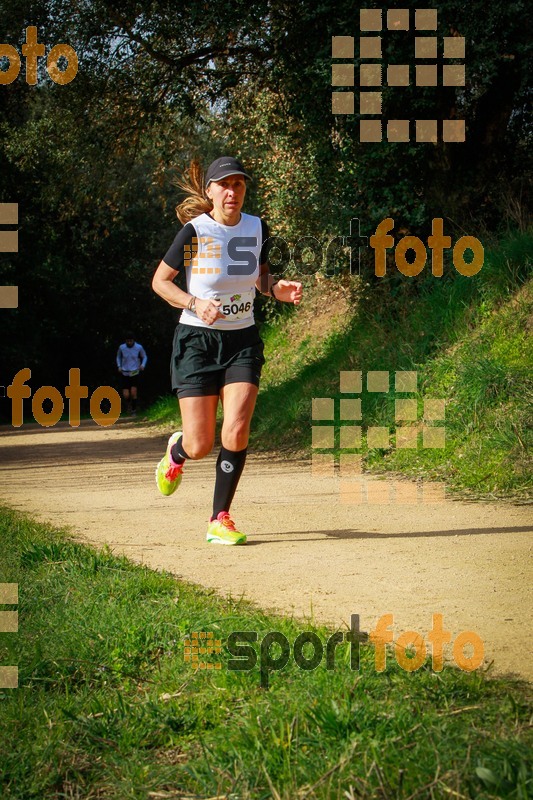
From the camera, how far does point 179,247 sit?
606cm

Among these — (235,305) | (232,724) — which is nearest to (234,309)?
(235,305)

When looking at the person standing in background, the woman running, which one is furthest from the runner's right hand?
the person standing in background

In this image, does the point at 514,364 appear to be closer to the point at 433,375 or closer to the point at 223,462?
the point at 433,375

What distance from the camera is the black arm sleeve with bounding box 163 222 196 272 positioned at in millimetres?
6023

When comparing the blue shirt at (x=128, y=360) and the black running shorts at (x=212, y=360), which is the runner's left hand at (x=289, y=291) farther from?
the blue shirt at (x=128, y=360)

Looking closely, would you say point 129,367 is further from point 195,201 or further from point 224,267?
point 224,267

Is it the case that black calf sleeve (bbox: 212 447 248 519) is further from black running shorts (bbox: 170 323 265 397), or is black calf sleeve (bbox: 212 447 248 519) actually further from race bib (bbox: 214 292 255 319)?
race bib (bbox: 214 292 255 319)

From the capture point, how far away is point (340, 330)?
48.7ft

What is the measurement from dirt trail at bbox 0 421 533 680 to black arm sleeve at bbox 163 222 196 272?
68.0 inches

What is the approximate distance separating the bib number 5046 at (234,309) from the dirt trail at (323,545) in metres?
1.42

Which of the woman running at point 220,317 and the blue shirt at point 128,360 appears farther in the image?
the blue shirt at point 128,360

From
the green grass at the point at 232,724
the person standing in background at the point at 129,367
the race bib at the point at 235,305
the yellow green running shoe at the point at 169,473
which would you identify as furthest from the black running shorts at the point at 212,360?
the person standing in background at the point at 129,367

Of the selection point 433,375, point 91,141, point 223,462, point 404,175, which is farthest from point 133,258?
point 223,462

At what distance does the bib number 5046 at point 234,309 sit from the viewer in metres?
6.05
